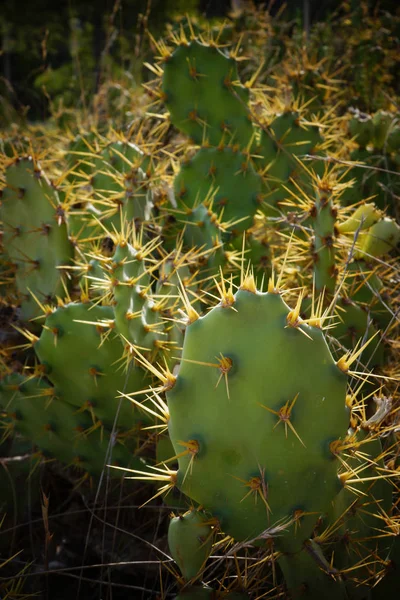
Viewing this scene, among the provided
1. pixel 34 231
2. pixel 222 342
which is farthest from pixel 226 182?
pixel 222 342

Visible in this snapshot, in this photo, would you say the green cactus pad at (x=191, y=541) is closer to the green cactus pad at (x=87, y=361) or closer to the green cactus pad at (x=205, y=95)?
the green cactus pad at (x=87, y=361)

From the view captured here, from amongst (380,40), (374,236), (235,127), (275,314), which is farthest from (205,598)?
(380,40)

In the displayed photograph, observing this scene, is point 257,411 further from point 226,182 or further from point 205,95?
point 205,95

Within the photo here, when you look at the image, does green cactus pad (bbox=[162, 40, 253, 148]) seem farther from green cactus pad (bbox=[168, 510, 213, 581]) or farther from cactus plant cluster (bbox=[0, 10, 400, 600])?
green cactus pad (bbox=[168, 510, 213, 581])

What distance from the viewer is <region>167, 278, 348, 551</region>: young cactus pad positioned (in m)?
1.12

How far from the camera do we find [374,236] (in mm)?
1878

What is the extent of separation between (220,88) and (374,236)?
90cm

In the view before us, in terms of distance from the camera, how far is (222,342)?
44.5 inches

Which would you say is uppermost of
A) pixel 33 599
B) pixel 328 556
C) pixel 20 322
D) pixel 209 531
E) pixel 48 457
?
pixel 209 531

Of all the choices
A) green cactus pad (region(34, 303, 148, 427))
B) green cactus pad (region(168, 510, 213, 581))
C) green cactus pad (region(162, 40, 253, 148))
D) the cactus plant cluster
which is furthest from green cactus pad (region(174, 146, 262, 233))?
green cactus pad (region(168, 510, 213, 581))

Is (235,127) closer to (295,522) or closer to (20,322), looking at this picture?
(20,322)

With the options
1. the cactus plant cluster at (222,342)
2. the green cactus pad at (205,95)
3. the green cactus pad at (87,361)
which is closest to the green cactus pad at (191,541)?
the cactus plant cluster at (222,342)

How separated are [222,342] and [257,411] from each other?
14 centimetres

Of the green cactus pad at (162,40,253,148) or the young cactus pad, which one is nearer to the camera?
the young cactus pad
